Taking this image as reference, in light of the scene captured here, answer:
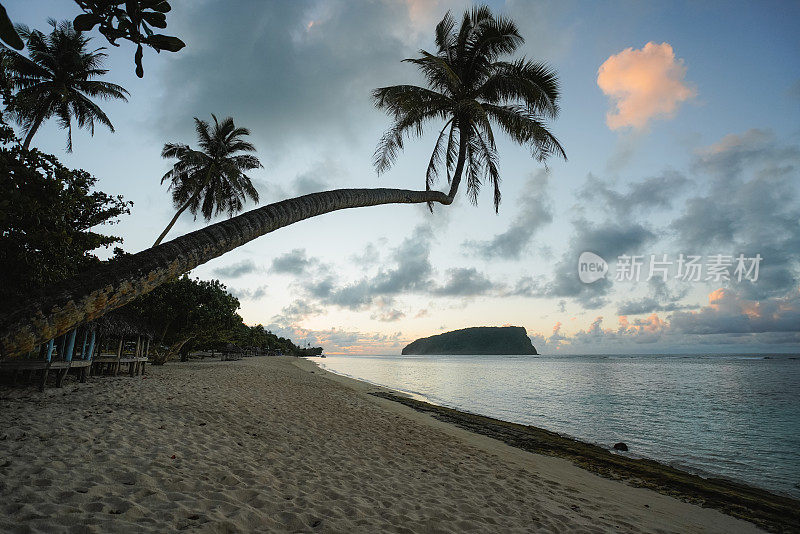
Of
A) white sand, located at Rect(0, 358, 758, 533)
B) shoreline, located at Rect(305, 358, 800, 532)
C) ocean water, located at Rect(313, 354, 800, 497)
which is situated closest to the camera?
white sand, located at Rect(0, 358, 758, 533)

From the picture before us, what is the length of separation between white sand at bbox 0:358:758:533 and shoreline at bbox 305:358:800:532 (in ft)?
1.94

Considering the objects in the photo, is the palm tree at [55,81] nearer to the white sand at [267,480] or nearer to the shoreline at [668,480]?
the white sand at [267,480]

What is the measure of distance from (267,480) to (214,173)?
21744 mm

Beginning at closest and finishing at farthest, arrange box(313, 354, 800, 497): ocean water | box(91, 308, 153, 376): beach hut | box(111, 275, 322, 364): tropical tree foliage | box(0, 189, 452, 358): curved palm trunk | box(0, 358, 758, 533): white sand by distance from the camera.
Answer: box(0, 189, 452, 358): curved palm trunk → box(0, 358, 758, 533): white sand → box(313, 354, 800, 497): ocean water → box(91, 308, 153, 376): beach hut → box(111, 275, 322, 364): tropical tree foliage

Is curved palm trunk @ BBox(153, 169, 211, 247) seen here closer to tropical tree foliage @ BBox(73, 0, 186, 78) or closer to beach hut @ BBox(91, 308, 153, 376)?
beach hut @ BBox(91, 308, 153, 376)

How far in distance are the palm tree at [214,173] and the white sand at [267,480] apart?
15798mm

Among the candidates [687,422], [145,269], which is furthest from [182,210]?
[687,422]

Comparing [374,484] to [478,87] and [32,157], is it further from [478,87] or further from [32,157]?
[478,87]

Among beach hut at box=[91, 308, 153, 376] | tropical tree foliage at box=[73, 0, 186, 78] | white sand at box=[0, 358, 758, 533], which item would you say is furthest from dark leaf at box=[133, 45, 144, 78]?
beach hut at box=[91, 308, 153, 376]

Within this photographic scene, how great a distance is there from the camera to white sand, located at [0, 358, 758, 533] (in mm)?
3467

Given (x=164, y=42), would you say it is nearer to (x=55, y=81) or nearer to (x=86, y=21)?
(x=86, y=21)

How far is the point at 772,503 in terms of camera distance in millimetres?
7035

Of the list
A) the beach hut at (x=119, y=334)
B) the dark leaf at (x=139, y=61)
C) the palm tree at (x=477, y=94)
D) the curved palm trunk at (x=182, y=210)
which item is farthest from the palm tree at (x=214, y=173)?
the dark leaf at (x=139, y=61)

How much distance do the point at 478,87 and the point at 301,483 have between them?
10.2 metres
